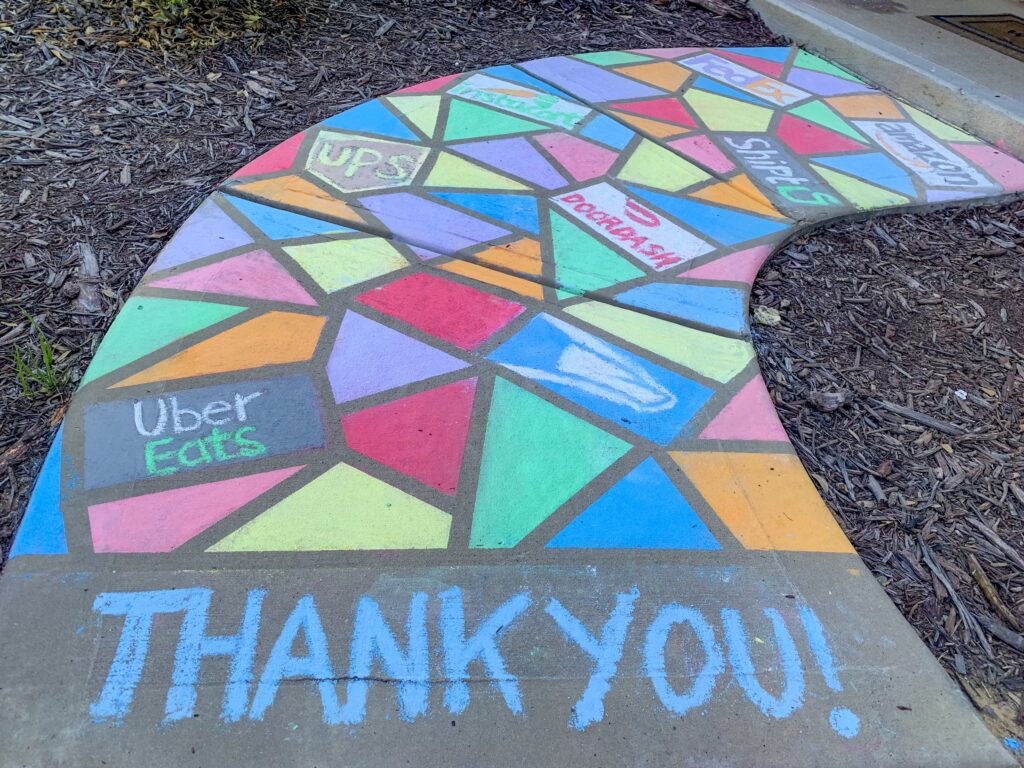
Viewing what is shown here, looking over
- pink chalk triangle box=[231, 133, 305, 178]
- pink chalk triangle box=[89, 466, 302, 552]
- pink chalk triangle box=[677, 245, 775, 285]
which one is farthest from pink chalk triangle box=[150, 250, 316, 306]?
pink chalk triangle box=[677, 245, 775, 285]

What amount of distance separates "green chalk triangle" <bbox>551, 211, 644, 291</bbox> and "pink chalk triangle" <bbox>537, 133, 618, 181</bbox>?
51cm

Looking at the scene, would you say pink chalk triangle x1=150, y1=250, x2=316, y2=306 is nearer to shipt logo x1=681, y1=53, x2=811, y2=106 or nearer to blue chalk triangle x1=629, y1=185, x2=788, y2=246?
blue chalk triangle x1=629, y1=185, x2=788, y2=246

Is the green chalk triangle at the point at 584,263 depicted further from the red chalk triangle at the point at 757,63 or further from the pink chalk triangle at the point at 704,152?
the red chalk triangle at the point at 757,63

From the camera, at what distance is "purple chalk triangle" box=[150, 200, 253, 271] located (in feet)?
9.04

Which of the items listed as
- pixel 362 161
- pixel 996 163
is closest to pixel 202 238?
pixel 362 161

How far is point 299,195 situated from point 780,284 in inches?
78.1

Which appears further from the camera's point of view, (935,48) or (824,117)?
(935,48)


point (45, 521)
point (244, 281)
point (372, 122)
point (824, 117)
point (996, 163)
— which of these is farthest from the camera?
point (824, 117)

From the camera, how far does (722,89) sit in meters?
4.49

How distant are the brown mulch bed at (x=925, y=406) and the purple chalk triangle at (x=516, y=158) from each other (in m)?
1.06

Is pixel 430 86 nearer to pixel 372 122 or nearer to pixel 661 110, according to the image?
pixel 372 122

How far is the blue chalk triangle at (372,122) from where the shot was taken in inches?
145

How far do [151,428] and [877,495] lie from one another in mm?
2074

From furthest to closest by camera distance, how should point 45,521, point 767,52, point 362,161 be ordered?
1. point 767,52
2. point 362,161
3. point 45,521
